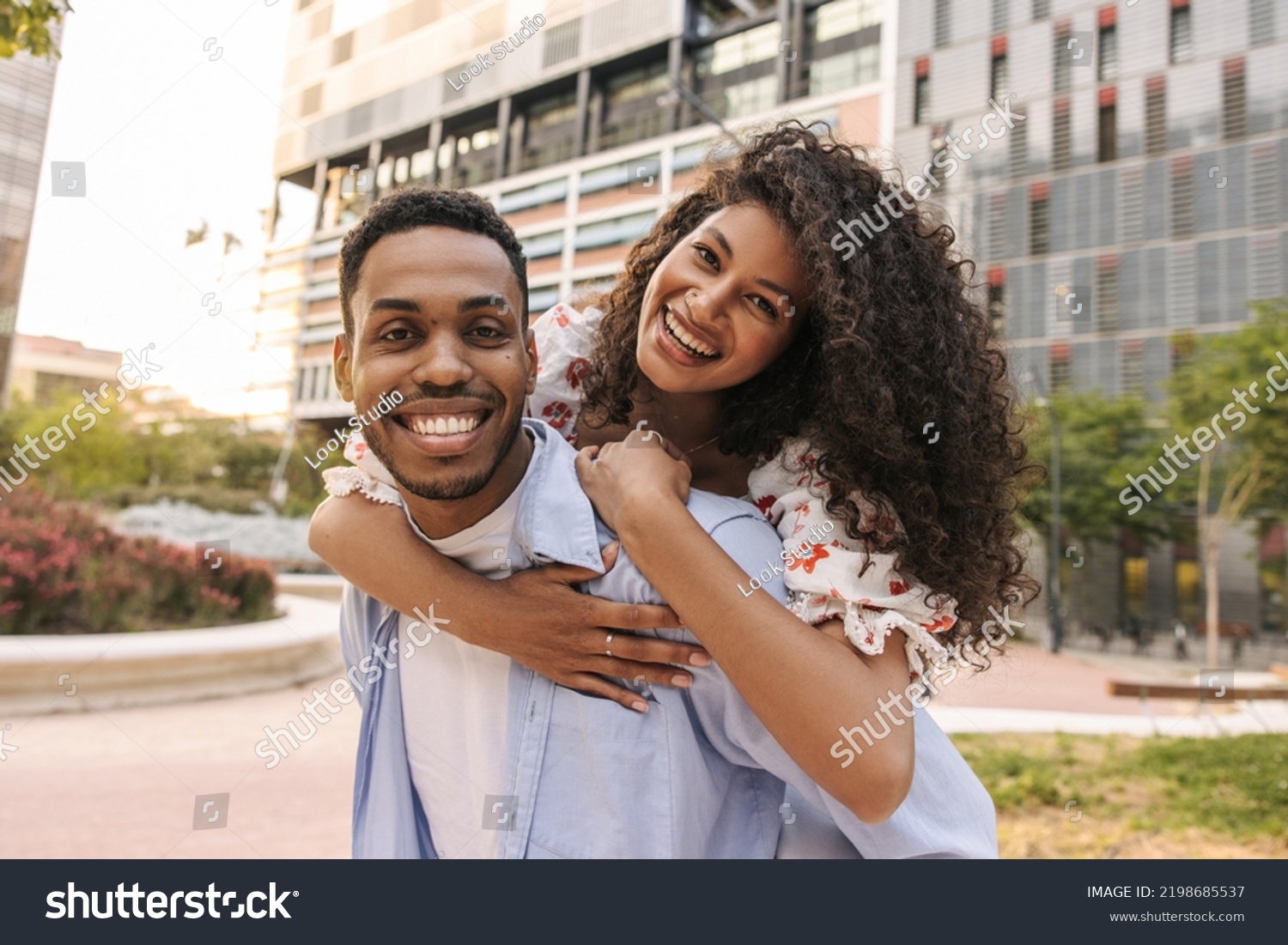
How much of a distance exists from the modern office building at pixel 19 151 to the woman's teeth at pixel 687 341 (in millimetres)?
10166

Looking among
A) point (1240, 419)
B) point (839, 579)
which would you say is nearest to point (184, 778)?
point (839, 579)

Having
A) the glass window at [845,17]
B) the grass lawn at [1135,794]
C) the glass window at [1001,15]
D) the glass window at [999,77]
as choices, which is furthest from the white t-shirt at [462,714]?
the glass window at [845,17]

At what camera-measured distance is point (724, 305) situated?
1.61 metres

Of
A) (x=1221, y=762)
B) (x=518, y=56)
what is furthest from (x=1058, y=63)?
(x=1221, y=762)

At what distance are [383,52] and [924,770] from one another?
1969cm

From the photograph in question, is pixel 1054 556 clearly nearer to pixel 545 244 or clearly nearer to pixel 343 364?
pixel 545 244

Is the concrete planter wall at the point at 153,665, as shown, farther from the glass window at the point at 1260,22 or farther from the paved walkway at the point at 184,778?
the glass window at the point at 1260,22

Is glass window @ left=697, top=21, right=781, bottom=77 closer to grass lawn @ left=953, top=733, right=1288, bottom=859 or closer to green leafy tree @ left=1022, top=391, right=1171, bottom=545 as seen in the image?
green leafy tree @ left=1022, top=391, right=1171, bottom=545

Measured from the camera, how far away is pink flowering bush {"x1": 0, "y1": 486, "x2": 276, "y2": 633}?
661 cm

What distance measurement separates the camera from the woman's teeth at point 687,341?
1.66 metres

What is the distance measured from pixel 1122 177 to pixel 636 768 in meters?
20.0

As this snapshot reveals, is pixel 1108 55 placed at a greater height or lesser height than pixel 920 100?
greater

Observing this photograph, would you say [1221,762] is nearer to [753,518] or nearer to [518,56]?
[753,518]

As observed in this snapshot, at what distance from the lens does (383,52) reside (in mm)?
18062
